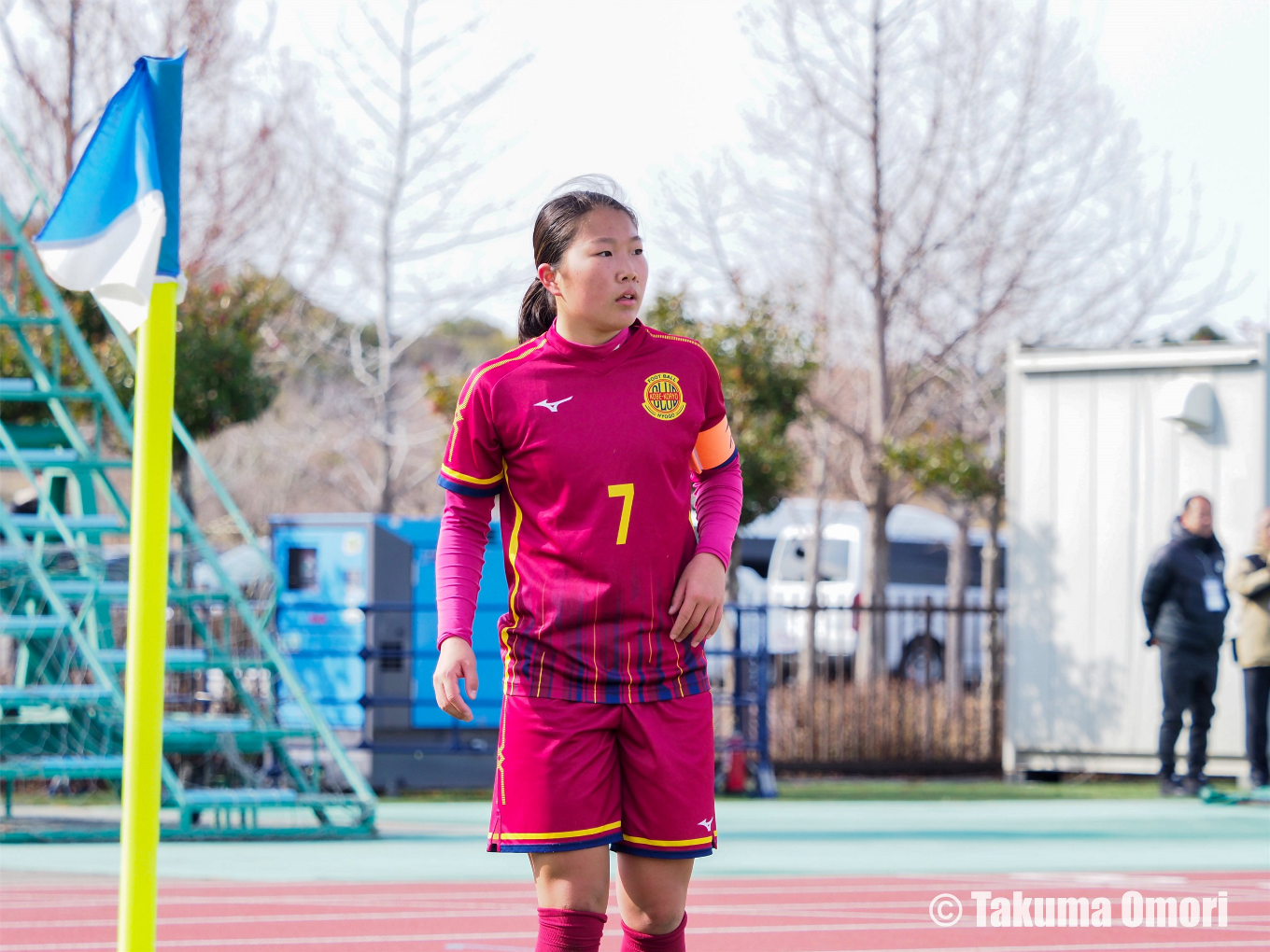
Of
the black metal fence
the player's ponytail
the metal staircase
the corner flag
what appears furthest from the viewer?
the black metal fence

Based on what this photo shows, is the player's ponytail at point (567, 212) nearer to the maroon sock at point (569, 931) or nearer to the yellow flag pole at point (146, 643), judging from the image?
the yellow flag pole at point (146, 643)

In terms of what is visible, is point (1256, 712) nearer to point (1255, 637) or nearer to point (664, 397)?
point (1255, 637)

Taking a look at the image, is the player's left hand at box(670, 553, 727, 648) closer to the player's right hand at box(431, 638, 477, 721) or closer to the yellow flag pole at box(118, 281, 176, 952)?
the player's right hand at box(431, 638, 477, 721)

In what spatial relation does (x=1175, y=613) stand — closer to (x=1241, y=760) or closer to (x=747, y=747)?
(x=1241, y=760)

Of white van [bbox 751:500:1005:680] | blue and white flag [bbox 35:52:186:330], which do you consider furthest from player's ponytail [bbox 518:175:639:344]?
white van [bbox 751:500:1005:680]

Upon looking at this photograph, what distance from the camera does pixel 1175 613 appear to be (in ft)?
36.3

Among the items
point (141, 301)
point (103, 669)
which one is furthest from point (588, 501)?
point (103, 669)

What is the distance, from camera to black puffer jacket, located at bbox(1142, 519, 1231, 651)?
10.9 m

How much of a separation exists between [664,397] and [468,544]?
50cm

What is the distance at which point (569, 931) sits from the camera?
3.17m

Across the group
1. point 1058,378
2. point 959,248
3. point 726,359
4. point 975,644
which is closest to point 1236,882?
point 1058,378

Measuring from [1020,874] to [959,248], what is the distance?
35.8 ft

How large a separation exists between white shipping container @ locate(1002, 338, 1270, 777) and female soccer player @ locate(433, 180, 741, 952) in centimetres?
977

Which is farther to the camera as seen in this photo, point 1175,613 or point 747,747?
point 747,747
